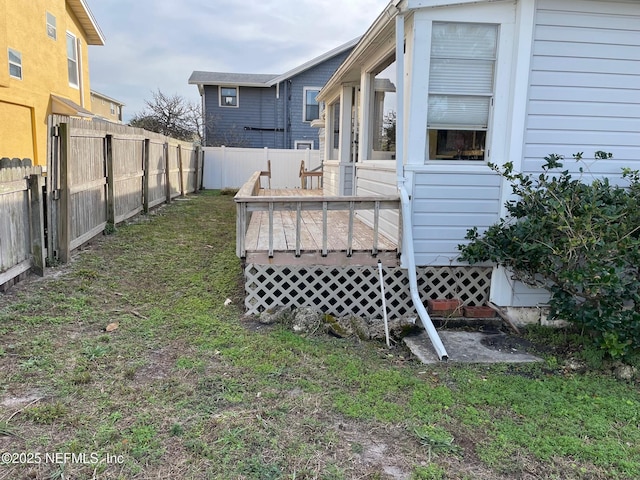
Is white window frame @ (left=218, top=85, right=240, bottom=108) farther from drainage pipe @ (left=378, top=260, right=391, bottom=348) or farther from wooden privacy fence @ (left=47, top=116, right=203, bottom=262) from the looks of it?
drainage pipe @ (left=378, top=260, right=391, bottom=348)

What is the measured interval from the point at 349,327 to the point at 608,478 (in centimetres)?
239

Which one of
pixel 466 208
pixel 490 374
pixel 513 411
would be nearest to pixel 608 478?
pixel 513 411

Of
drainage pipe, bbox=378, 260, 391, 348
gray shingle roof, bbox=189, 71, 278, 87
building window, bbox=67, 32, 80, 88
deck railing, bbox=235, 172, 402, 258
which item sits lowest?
drainage pipe, bbox=378, 260, 391, 348

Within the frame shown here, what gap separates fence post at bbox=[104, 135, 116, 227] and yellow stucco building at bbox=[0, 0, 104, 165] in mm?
4218

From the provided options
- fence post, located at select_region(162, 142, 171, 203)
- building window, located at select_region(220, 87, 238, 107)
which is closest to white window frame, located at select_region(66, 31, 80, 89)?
fence post, located at select_region(162, 142, 171, 203)

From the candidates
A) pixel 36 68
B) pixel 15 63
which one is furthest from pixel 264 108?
pixel 15 63

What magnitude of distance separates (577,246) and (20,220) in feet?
17.2

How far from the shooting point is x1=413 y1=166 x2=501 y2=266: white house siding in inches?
181

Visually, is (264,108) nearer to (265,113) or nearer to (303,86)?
(265,113)

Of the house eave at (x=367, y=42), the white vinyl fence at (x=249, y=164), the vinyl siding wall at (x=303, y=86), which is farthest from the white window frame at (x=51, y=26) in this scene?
the vinyl siding wall at (x=303, y=86)

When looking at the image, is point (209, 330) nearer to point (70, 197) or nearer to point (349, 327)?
point (349, 327)

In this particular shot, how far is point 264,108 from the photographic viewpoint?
74.4 feet

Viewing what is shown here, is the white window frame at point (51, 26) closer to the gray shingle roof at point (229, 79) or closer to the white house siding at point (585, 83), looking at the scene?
the gray shingle roof at point (229, 79)

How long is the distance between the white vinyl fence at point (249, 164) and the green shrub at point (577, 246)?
1491 cm
